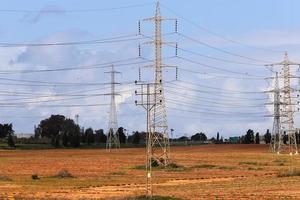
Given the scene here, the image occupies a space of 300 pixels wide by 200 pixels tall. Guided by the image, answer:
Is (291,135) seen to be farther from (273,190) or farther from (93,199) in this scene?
(93,199)

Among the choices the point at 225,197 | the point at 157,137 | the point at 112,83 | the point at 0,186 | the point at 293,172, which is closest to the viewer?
the point at 225,197

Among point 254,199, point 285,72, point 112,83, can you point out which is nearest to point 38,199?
point 254,199

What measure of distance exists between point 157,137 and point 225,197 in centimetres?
4089

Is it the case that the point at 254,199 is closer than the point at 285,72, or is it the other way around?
the point at 254,199

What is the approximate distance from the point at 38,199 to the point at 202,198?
921 cm

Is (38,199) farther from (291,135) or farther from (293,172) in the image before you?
(291,135)

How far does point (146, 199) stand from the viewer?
38.8 metres

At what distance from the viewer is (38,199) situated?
39.8 metres

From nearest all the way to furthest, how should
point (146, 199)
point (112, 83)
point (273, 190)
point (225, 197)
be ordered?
point (146, 199), point (225, 197), point (273, 190), point (112, 83)

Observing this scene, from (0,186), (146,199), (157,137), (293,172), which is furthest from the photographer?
(157,137)

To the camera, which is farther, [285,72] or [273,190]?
[285,72]

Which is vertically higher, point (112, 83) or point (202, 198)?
point (112, 83)

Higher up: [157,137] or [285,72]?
[285,72]

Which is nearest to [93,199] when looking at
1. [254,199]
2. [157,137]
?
[254,199]
